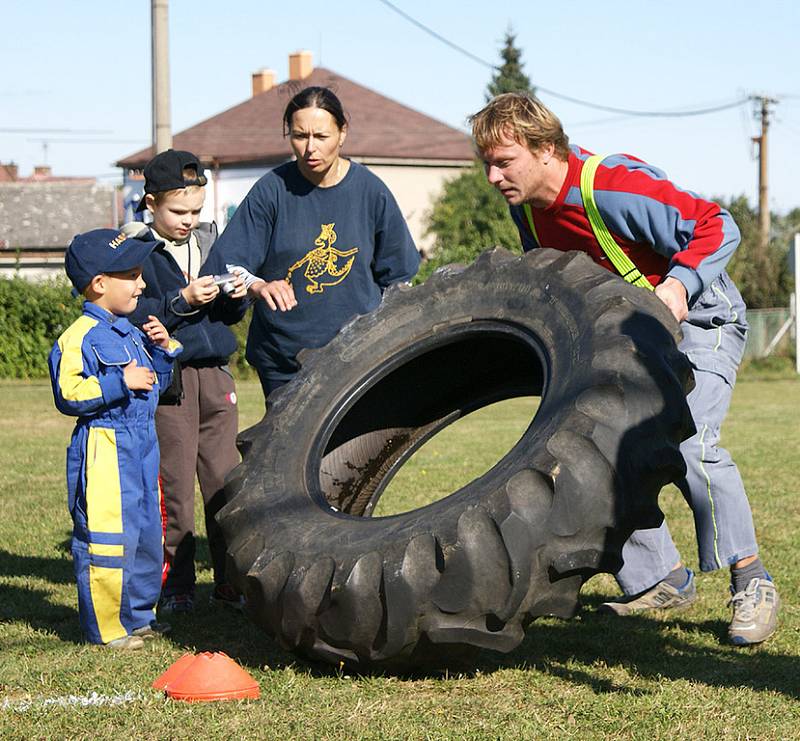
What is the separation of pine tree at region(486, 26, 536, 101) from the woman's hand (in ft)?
197

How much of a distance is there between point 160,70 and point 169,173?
47.0ft

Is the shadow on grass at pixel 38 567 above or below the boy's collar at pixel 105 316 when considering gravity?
below

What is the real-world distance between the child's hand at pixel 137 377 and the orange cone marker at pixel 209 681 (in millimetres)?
1167

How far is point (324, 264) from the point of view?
5.72 meters

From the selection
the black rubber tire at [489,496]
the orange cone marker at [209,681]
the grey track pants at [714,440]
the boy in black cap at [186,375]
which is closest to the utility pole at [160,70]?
the boy in black cap at [186,375]

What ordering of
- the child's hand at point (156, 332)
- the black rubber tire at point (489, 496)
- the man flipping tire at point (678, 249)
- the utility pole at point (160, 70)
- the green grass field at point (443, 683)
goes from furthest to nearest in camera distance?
the utility pole at point (160, 70) → the child's hand at point (156, 332) → the man flipping tire at point (678, 249) → the black rubber tire at point (489, 496) → the green grass field at point (443, 683)

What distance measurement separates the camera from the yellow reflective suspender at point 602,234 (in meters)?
5.04

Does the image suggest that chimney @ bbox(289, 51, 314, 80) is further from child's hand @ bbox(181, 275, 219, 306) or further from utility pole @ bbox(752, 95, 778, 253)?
child's hand @ bbox(181, 275, 219, 306)

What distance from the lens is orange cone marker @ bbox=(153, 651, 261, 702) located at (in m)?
4.13

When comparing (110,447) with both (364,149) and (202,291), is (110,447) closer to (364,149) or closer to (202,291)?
(202,291)

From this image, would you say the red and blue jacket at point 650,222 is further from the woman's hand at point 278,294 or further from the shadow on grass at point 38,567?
the shadow on grass at point 38,567

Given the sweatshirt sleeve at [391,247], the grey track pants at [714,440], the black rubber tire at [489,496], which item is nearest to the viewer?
the black rubber tire at [489,496]

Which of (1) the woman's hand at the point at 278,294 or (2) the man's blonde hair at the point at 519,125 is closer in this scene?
(2) the man's blonde hair at the point at 519,125

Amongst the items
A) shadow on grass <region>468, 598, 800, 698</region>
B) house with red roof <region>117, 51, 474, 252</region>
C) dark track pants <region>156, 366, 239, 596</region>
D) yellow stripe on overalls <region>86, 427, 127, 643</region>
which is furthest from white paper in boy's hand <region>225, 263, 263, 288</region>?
house with red roof <region>117, 51, 474, 252</region>
